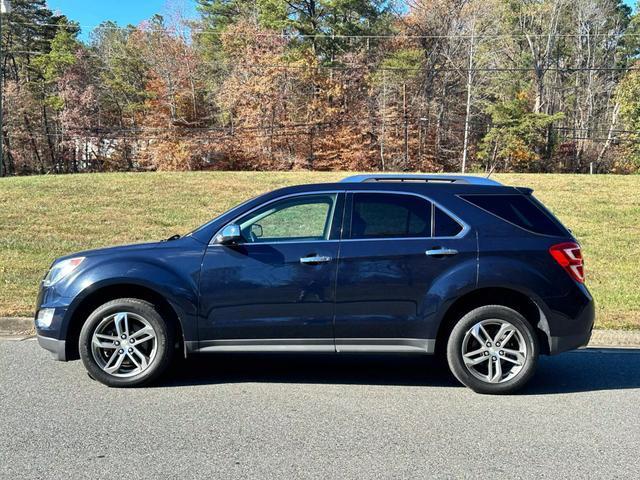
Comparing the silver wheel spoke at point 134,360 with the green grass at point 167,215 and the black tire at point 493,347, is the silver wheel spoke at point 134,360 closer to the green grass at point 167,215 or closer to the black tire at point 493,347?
the black tire at point 493,347

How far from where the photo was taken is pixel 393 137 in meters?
47.8

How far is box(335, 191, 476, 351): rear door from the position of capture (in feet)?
16.8

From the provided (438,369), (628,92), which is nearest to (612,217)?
(438,369)

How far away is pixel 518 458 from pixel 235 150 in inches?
→ 1772

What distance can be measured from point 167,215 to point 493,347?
12629mm

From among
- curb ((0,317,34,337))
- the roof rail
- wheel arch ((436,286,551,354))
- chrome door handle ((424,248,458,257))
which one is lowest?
curb ((0,317,34,337))

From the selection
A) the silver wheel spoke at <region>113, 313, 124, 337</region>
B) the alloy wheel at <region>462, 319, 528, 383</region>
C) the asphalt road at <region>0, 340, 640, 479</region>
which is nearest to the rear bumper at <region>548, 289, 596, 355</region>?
the alloy wheel at <region>462, 319, 528, 383</region>

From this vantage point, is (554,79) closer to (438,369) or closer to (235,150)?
(235,150)

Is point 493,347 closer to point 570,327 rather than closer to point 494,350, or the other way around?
point 494,350

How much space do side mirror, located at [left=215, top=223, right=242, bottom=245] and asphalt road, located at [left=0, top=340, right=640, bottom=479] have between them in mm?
1286

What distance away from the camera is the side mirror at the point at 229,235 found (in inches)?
201

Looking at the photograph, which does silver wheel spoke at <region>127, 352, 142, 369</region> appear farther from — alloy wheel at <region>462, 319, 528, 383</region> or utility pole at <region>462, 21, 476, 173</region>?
utility pole at <region>462, 21, 476, 173</region>

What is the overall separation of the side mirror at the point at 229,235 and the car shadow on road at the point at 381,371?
1316 millimetres

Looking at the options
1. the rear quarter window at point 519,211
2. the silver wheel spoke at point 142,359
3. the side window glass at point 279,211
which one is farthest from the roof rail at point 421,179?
the silver wheel spoke at point 142,359
